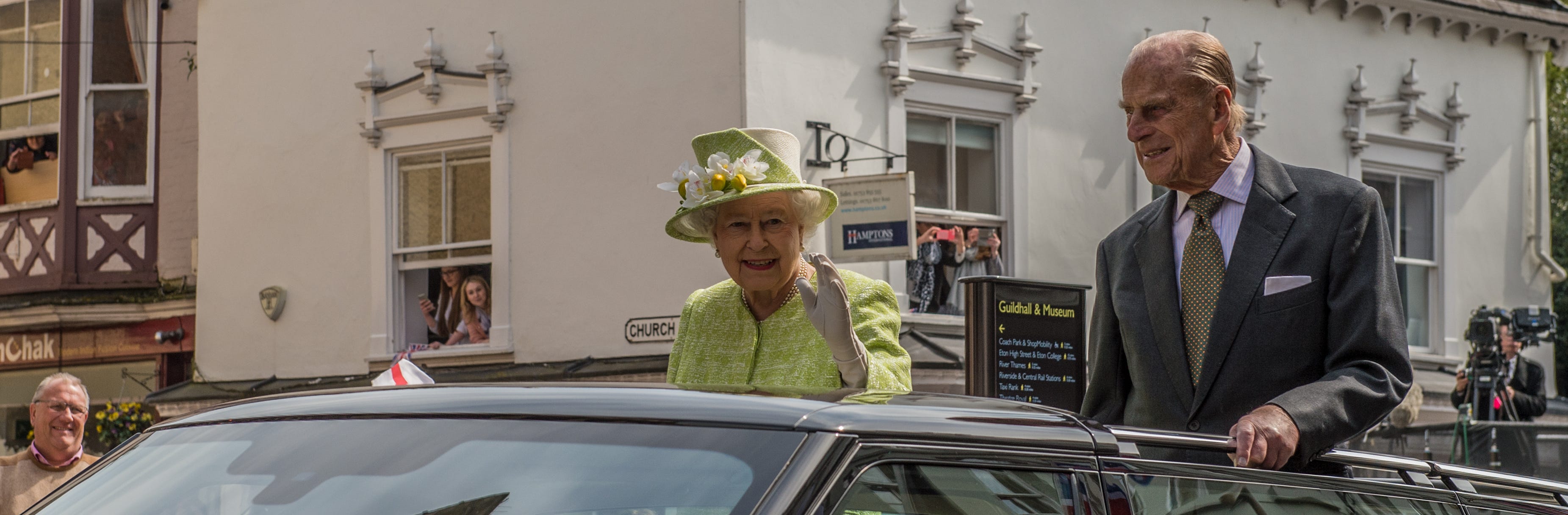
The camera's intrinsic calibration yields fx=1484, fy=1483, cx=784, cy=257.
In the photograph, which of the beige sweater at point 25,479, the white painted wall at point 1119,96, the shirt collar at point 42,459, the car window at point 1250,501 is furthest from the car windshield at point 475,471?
the white painted wall at point 1119,96

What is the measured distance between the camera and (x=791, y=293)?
370 centimetres

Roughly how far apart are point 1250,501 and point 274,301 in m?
10.8

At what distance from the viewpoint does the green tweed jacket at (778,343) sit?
11.4ft

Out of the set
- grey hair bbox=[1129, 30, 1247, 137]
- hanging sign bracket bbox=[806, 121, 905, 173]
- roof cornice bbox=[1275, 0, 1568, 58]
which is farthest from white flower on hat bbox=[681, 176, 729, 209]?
roof cornice bbox=[1275, 0, 1568, 58]

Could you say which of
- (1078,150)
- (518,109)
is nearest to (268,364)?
(518,109)

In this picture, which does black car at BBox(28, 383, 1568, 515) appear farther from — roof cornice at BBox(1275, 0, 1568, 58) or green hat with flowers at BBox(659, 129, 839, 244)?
roof cornice at BBox(1275, 0, 1568, 58)

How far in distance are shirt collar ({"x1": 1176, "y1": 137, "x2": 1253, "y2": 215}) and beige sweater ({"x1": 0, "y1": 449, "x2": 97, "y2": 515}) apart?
5070 millimetres

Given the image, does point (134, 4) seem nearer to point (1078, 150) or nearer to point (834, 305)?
point (1078, 150)

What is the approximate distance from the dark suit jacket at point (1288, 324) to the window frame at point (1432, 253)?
11821 mm

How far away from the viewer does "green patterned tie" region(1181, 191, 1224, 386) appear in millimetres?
3016

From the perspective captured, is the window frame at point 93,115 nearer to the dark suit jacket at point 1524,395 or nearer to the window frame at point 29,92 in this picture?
the window frame at point 29,92

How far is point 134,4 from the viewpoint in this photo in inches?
541

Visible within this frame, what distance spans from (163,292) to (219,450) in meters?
12.2

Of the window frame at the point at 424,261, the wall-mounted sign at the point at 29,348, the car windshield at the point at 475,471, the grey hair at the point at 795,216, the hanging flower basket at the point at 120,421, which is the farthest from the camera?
the wall-mounted sign at the point at 29,348
